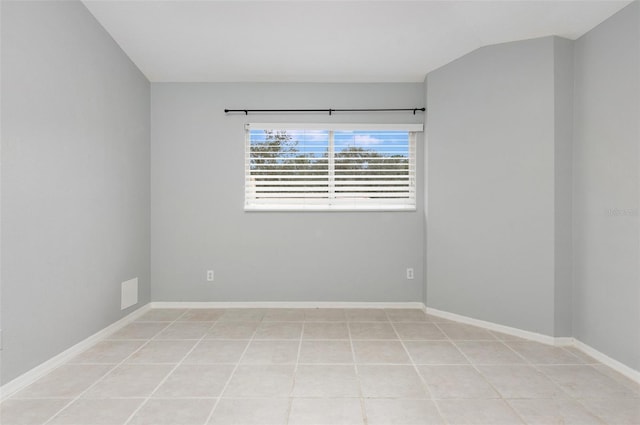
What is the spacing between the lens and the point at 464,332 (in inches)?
124

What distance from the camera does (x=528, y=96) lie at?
3.00 meters

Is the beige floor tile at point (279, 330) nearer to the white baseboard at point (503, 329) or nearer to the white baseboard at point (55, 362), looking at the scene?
the white baseboard at point (55, 362)

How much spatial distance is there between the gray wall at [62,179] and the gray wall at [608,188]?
3820mm

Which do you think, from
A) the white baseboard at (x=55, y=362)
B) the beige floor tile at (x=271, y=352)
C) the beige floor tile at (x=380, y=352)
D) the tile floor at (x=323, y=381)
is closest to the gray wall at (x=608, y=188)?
the tile floor at (x=323, y=381)

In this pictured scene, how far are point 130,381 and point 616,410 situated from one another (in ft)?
9.12

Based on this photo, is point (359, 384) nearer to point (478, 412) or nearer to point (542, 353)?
point (478, 412)

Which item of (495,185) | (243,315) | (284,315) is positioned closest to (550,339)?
(495,185)

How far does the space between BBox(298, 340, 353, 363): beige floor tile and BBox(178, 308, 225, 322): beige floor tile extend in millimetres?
1152

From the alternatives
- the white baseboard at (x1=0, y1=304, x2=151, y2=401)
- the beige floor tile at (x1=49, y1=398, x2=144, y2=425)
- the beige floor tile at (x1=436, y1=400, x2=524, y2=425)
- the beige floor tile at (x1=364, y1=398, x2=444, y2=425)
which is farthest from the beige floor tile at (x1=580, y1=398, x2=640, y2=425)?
the white baseboard at (x1=0, y1=304, x2=151, y2=401)

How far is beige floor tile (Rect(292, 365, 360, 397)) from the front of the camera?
2.11 meters

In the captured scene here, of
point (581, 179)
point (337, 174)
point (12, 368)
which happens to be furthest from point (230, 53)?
point (581, 179)

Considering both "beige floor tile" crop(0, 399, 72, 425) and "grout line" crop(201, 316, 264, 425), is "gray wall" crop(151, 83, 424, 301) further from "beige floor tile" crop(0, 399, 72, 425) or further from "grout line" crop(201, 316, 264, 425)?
"beige floor tile" crop(0, 399, 72, 425)

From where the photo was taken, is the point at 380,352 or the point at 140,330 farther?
the point at 140,330

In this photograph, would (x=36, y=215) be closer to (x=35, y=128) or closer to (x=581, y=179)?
(x=35, y=128)
